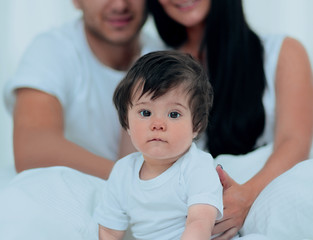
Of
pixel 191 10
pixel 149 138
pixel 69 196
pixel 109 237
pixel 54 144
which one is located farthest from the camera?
pixel 191 10

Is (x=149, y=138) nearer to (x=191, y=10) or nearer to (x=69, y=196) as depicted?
(x=69, y=196)

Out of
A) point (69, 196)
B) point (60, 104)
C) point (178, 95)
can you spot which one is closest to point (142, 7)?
point (60, 104)

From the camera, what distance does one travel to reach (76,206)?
4.35 feet

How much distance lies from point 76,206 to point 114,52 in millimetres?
1001

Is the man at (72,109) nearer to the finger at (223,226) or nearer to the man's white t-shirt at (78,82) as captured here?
the man's white t-shirt at (78,82)

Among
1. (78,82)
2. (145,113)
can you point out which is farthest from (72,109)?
(145,113)

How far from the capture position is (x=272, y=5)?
2.99 m

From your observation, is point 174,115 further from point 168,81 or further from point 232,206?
point 232,206

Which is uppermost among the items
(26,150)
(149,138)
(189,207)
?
(149,138)

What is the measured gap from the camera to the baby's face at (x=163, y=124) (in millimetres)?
1044

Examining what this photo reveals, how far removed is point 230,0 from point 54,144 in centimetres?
82

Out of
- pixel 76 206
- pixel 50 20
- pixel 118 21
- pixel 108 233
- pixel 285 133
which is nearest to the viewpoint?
pixel 108 233

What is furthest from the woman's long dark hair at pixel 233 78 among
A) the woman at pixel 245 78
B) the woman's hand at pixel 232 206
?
the woman's hand at pixel 232 206

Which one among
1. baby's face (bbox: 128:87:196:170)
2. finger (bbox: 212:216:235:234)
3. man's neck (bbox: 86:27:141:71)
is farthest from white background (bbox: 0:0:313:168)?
baby's face (bbox: 128:87:196:170)
